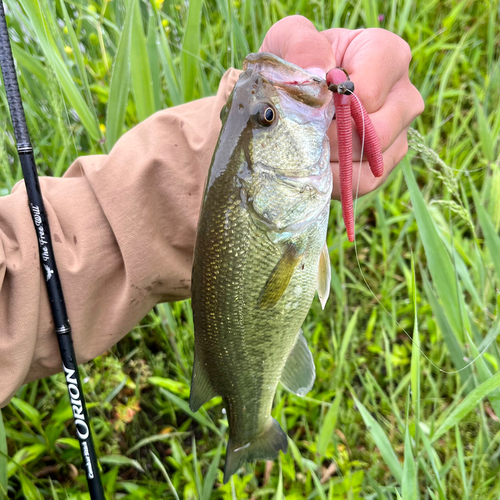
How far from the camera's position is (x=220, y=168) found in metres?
1.12

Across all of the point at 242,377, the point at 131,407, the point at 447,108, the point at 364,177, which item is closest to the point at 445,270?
the point at 364,177

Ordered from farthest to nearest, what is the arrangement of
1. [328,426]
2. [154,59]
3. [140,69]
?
[154,59] → [140,69] → [328,426]

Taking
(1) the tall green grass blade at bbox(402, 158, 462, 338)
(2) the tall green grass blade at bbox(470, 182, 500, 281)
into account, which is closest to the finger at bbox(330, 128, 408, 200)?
(1) the tall green grass blade at bbox(402, 158, 462, 338)

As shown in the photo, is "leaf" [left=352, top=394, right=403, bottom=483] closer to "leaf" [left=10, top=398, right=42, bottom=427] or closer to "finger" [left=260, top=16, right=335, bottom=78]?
"finger" [left=260, top=16, right=335, bottom=78]

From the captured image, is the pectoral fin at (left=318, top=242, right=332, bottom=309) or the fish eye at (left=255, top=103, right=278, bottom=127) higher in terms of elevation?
the fish eye at (left=255, top=103, right=278, bottom=127)

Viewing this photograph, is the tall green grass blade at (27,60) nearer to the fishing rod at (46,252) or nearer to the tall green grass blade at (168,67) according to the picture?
the tall green grass blade at (168,67)

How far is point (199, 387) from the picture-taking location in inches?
51.2

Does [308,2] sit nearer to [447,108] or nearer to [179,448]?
[447,108]

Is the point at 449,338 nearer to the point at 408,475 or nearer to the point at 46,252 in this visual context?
the point at 408,475

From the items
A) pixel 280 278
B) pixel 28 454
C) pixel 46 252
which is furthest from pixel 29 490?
pixel 280 278

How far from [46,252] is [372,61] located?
945 mm

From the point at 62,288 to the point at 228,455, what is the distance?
65 cm

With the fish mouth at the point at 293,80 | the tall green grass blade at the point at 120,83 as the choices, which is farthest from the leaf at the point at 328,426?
the tall green grass blade at the point at 120,83

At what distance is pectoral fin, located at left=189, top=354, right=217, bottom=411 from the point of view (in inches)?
50.3
